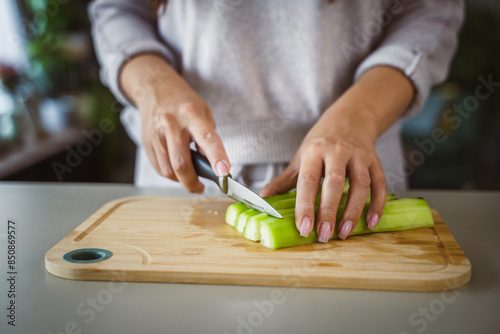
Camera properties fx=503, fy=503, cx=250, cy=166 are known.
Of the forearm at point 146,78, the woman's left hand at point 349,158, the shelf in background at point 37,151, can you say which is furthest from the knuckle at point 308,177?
the shelf in background at point 37,151

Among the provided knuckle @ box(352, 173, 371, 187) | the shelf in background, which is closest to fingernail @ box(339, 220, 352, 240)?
knuckle @ box(352, 173, 371, 187)

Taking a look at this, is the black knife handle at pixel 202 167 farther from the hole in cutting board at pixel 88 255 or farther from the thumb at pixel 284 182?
the hole in cutting board at pixel 88 255

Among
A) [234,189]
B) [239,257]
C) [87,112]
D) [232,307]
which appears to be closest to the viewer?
[232,307]

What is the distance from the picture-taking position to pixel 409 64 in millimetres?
1506

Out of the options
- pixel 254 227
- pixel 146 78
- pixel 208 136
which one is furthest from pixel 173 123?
pixel 254 227

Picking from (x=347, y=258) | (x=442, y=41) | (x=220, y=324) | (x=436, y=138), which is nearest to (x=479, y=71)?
(x=436, y=138)

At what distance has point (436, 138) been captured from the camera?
16.7 ft

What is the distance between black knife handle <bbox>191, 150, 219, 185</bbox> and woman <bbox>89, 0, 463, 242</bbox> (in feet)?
0.13

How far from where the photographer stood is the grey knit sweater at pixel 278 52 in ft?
5.27

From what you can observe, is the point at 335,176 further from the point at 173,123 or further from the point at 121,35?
the point at 121,35

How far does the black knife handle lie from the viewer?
132 centimetres

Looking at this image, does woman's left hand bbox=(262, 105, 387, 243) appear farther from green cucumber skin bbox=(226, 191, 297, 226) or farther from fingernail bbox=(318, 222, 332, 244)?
green cucumber skin bbox=(226, 191, 297, 226)

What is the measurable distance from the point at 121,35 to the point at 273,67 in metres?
0.52

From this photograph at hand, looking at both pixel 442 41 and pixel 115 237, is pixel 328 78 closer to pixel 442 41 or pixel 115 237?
pixel 442 41
